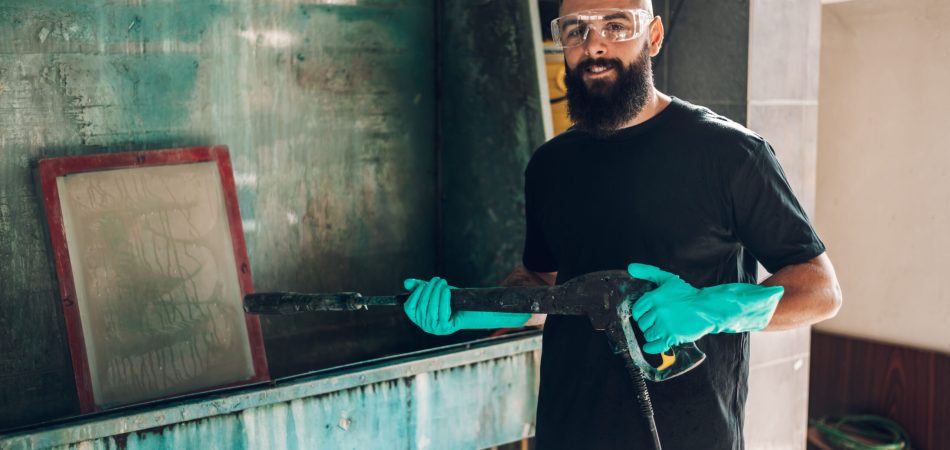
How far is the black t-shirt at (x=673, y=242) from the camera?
1.73 metres

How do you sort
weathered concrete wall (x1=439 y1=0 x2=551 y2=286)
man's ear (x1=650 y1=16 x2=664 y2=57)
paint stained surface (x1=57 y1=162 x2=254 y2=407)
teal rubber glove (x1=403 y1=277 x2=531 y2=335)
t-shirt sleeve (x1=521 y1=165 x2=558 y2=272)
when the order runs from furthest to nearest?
weathered concrete wall (x1=439 y1=0 x2=551 y2=286)
paint stained surface (x1=57 y1=162 x2=254 y2=407)
t-shirt sleeve (x1=521 y1=165 x2=558 y2=272)
man's ear (x1=650 y1=16 x2=664 y2=57)
teal rubber glove (x1=403 y1=277 x2=531 y2=335)

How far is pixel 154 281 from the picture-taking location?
2346 millimetres

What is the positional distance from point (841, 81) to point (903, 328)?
1.18 m

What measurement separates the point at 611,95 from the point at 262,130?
130cm

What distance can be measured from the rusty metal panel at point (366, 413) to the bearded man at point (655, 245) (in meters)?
0.39

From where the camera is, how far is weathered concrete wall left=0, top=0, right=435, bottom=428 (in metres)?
2.31

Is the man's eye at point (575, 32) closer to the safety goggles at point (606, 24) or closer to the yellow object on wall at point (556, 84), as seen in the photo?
the safety goggles at point (606, 24)

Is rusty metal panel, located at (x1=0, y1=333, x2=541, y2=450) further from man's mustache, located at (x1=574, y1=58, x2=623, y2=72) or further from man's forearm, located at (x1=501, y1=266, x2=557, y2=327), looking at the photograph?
man's mustache, located at (x1=574, y1=58, x2=623, y2=72)

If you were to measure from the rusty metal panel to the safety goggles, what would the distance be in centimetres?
92

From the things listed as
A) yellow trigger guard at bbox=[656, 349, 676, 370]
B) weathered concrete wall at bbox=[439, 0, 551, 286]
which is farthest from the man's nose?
weathered concrete wall at bbox=[439, 0, 551, 286]

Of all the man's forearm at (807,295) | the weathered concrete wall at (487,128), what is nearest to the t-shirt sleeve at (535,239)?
the man's forearm at (807,295)

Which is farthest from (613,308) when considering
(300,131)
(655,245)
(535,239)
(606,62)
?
(300,131)

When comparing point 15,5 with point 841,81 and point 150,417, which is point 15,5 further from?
point 841,81

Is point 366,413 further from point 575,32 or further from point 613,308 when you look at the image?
point 575,32
